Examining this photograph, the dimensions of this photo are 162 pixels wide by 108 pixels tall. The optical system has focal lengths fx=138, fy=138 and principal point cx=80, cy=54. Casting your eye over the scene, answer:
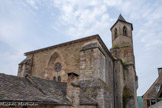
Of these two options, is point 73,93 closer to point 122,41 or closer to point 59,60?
point 59,60

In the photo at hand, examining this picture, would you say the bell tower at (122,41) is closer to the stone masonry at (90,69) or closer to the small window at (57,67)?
the stone masonry at (90,69)

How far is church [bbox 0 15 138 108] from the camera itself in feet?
18.6

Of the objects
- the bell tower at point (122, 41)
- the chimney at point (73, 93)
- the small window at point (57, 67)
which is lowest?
the chimney at point (73, 93)

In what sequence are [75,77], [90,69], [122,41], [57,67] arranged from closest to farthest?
[75,77], [90,69], [57,67], [122,41]

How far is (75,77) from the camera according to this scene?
7.80 meters

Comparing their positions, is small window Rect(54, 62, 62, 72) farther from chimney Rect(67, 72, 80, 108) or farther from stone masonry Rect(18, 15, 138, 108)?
chimney Rect(67, 72, 80, 108)

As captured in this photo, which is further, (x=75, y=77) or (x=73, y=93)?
(x=75, y=77)

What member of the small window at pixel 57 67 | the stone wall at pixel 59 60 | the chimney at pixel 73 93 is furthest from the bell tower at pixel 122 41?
the chimney at pixel 73 93

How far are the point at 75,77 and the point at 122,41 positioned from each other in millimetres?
13819

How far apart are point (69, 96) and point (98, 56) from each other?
464 cm

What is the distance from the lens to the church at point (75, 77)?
5680 millimetres

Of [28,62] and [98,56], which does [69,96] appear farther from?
[28,62]

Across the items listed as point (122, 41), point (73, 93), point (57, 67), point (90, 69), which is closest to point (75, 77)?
Result: point (73, 93)

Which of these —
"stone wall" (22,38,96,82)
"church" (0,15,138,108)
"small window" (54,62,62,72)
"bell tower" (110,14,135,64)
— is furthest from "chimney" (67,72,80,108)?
"bell tower" (110,14,135,64)
